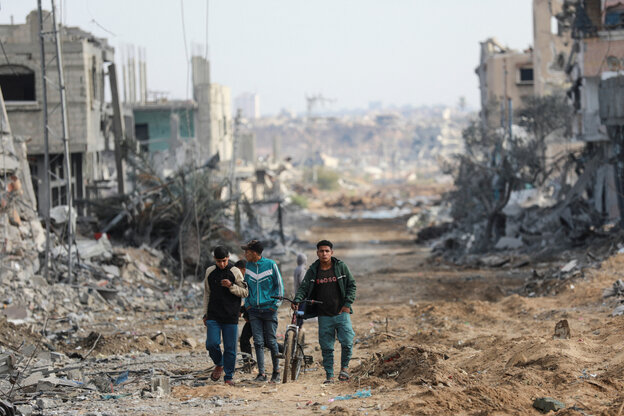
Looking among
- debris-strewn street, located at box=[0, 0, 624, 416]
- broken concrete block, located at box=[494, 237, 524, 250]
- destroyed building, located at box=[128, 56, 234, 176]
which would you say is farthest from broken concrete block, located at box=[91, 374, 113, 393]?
destroyed building, located at box=[128, 56, 234, 176]

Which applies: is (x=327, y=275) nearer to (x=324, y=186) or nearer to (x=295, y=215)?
(x=295, y=215)

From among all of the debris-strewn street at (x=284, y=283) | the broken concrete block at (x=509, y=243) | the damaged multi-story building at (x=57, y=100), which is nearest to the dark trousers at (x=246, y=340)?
the debris-strewn street at (x=284, y=283)

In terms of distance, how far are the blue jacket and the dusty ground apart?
935mm

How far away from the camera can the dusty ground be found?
8273 millimetres

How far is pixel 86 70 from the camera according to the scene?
3045cm

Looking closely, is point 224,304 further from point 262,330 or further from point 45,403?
point 45,403

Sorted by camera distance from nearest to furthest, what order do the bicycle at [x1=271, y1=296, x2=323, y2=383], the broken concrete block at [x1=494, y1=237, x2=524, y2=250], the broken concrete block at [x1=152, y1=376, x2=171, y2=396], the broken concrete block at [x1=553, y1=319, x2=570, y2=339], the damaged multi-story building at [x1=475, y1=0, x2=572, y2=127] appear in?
the broken concrete block at [x1=152, y1=376, x2=171, y2=396] → the bicycle at [x1=271, y1=296, x2=323, y2=383] → the broken concrete block at [x1=553, y1=319, x2=570, y2=339] → the broken concrete block at [x1=494, y1=237, x2=524, y2=250] → the damaged multi-story building at [x1=475, y1=0, x2=572, y2=127]

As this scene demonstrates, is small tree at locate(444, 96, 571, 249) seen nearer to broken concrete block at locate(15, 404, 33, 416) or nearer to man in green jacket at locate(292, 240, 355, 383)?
man in green jacket at locate(292, 240, 355, 383)

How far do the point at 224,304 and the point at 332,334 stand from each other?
4.07 ft

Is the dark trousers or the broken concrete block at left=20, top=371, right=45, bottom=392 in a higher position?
the dark trousers

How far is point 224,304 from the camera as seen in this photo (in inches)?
401

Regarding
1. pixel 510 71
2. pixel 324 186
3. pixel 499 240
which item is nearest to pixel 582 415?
pixel 499 240

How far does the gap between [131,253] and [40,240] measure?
3.40 meters

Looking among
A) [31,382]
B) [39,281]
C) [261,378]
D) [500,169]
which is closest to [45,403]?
[31,382]
